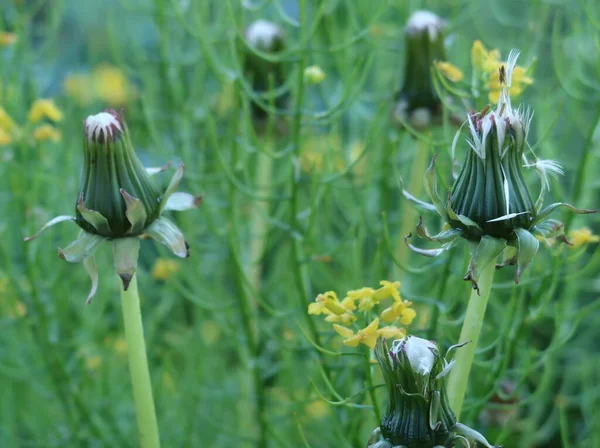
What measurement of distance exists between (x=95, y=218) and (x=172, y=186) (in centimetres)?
5

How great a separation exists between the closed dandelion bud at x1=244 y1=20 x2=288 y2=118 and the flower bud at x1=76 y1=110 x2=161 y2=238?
320mm

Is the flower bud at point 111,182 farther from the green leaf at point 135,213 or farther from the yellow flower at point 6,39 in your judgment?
the yellow flower at point 6,39

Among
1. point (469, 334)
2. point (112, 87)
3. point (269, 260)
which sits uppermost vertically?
point (112, 87)

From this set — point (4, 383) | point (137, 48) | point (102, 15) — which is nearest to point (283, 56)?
point (137, 48)

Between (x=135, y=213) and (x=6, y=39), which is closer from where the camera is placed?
(x=135, y=213)

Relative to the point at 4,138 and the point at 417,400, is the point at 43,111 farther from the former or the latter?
the point at 417,400

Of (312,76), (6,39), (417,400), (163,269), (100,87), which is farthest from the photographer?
(100,87)

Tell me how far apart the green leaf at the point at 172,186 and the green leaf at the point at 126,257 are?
0.03 meters

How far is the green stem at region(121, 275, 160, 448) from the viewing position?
543 millimetres

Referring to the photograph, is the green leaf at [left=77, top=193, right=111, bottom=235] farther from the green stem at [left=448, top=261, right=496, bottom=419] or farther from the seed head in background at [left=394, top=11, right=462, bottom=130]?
the seed head in background at [left=394, top=11, right=462, bottom=130]

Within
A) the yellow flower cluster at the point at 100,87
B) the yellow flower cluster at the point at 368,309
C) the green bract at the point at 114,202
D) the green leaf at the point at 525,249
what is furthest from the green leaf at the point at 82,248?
the yellow flower cluster at the point at 100,87

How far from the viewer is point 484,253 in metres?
0.47

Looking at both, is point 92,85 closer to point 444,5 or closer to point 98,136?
point 444,5

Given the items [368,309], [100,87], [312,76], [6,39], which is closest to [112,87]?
[100,87]
